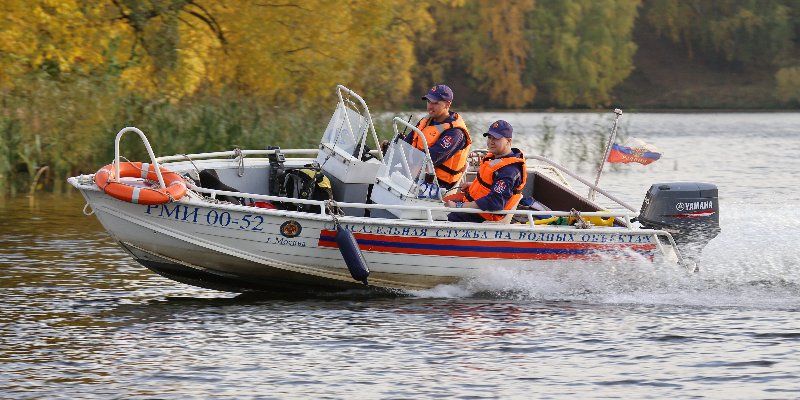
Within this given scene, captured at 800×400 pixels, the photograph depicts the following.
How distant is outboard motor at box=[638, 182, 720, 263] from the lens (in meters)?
13.1

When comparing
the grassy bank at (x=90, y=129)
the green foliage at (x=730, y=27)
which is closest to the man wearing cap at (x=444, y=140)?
the grassy bank at (x=90, y=129)

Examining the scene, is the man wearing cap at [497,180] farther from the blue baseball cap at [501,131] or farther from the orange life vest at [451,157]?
the orange life vest at [451,157]

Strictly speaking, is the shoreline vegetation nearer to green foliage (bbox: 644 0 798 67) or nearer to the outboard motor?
the outboard motor

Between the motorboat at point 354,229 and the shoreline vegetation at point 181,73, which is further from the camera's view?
the shoreline vegetation at point 181,73

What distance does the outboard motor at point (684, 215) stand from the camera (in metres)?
13.1

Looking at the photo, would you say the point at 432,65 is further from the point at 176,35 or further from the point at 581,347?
the point at 581,347

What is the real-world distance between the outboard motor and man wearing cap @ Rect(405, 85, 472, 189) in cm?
186

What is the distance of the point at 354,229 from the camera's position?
40.8ft

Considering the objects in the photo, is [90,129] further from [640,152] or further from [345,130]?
[640,152]

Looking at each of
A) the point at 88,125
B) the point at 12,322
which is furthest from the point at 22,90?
the point at 12,322

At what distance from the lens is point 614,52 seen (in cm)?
7288

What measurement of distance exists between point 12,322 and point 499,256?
4.44 m

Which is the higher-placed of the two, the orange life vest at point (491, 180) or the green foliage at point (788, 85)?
the green foliage at point (788, 85)

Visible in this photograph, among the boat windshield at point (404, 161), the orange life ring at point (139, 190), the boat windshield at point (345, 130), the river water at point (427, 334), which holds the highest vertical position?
the boat windshield at point (345, 130)
